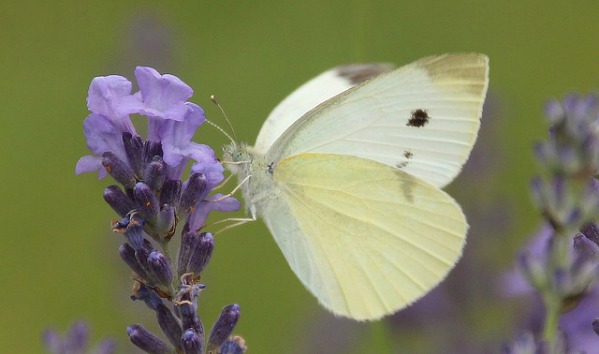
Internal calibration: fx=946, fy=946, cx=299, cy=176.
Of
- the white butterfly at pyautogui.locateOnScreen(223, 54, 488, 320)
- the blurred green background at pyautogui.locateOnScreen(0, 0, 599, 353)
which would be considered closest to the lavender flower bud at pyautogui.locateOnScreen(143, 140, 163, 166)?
the white butterfly at pyautogui.locateOnScreen(223, 54, 488, 320)

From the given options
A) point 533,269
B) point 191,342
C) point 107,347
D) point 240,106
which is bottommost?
point 533,269

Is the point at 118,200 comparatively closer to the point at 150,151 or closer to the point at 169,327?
the point at 150,151

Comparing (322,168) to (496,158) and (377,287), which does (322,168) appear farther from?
(496,158)

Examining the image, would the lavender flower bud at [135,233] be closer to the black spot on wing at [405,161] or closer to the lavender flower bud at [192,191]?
the lavender flower bud at [192,191]

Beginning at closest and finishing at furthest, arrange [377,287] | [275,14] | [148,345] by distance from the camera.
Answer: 1. [148,345]
2. [377,287]
3. [275,14]

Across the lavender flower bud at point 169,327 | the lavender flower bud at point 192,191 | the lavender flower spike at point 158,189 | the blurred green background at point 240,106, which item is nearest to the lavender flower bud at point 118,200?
the lavender flower spike at point 158,189

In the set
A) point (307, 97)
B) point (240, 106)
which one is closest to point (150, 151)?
point (307, 97)

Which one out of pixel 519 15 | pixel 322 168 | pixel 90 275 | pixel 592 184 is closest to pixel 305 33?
pixel 519 15

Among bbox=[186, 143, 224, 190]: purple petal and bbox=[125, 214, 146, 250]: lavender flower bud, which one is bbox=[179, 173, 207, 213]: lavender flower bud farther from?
bbox=[125, 214, 146, 250]: lavender flower bud

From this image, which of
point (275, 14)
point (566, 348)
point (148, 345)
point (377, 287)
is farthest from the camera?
point (275, 14)
